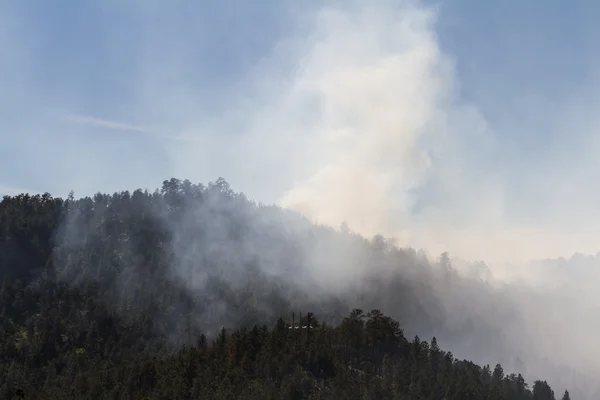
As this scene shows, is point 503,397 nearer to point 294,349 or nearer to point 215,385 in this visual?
point 294,349

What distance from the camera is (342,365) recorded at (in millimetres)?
195125

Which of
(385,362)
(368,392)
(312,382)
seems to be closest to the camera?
(368,392)

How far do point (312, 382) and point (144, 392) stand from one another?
56232 mm

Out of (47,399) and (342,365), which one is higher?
(342,365)

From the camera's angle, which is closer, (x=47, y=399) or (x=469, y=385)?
(x=469, y=385)

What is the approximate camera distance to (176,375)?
19288 centimetres

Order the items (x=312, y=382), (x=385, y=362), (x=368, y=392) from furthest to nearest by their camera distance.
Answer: (x=385, y=362)
(x=312, y=382)
(x=368, y=392)

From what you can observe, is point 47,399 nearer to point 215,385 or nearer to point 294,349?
point 215,385

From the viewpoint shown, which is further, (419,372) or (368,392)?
(419,372)

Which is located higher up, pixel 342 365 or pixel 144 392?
pixel 342 365

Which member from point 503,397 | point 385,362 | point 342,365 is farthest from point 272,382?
point 503,397

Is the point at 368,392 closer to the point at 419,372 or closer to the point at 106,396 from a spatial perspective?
the point at 419,372

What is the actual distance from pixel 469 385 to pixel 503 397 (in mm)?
19043

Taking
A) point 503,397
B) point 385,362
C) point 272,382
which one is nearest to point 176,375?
point 272,382
